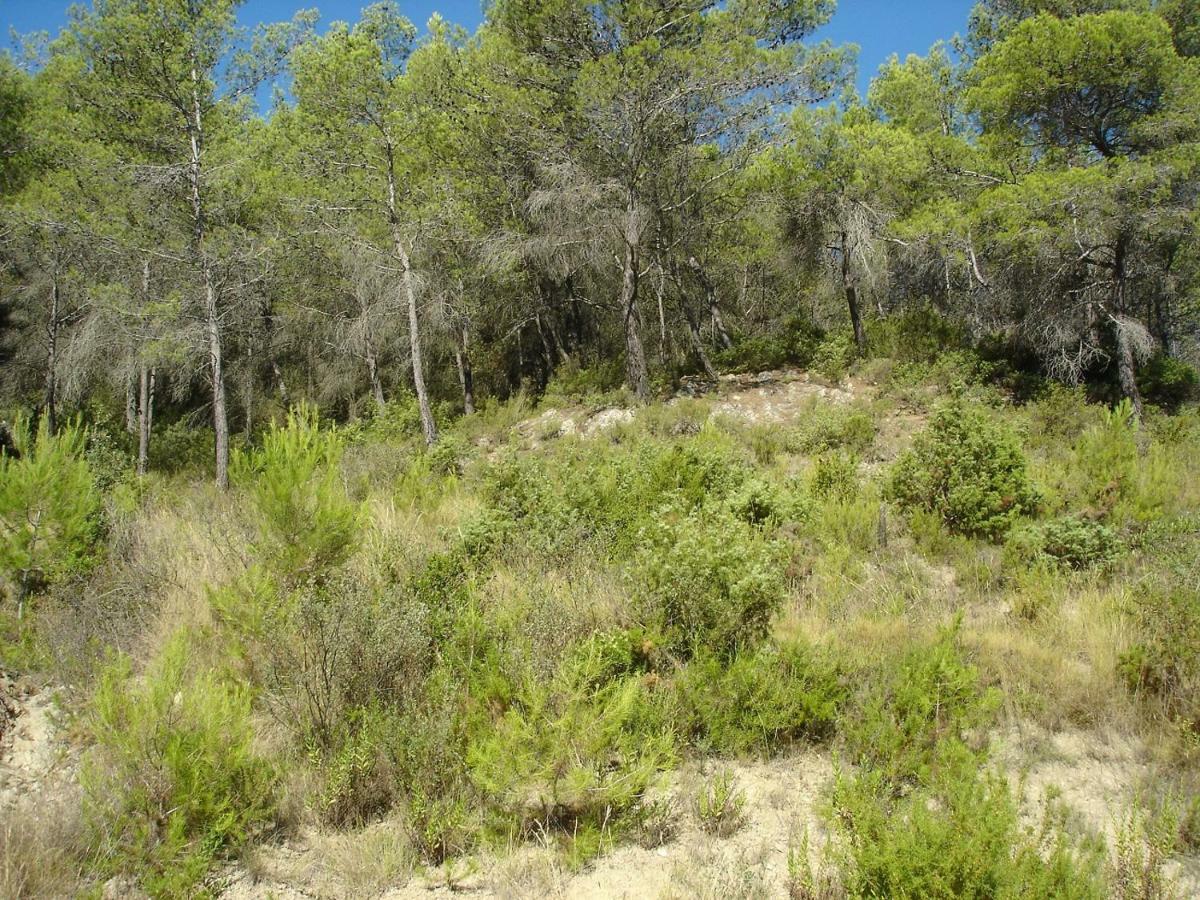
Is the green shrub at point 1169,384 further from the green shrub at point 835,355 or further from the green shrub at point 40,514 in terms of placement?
the green shrub at point 40,514

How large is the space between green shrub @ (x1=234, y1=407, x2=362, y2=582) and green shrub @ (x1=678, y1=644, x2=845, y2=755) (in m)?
2.86

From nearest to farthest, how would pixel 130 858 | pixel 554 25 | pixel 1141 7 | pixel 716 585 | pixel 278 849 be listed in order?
pixel 130 858 → pixel 278 849 → pixel 716 585 → pixel 1141 7 → pixel 554 25

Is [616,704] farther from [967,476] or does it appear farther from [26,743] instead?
[967,476]

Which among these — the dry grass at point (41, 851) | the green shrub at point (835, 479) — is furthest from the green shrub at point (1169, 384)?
the dry grass at point (41, 851)

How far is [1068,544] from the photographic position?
576 cm

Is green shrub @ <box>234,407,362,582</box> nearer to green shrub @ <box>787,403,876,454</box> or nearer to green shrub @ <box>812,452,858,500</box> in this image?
green shrub @ <box>812,452,858,500</box>

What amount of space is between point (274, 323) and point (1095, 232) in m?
20.5

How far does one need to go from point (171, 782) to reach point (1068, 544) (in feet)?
21.1

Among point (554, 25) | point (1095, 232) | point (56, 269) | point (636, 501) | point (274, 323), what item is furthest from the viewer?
point (274, 323)

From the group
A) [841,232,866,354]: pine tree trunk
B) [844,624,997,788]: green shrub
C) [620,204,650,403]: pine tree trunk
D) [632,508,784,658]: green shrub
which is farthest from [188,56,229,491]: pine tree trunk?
[841,232,866,354]: pine tree trunk

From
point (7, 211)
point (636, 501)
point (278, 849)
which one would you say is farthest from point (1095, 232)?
point (7, 211)

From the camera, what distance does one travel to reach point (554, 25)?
1372 cm

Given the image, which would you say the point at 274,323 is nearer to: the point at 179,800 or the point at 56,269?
the point at 56,269

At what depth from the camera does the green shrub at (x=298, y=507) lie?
506cm
